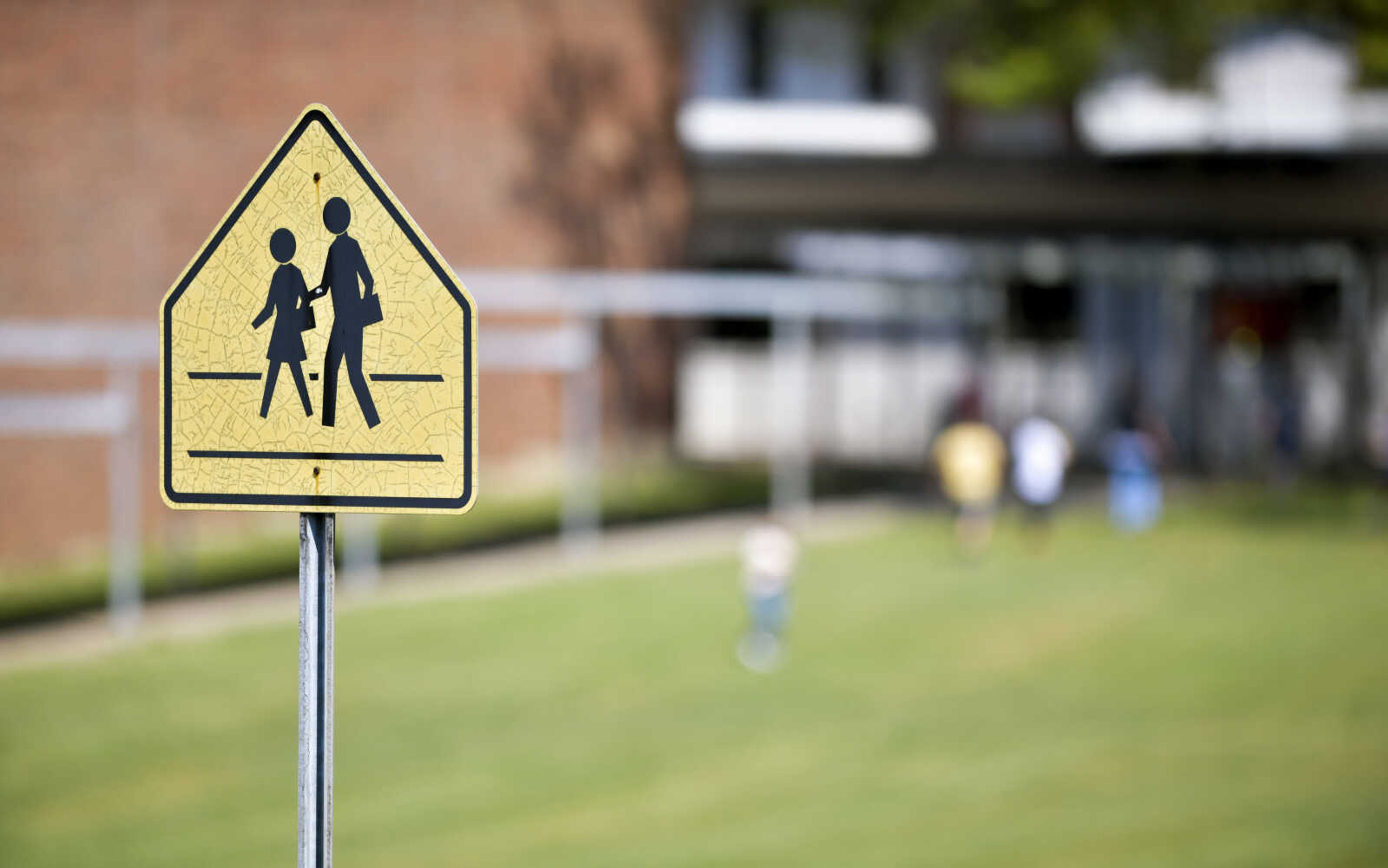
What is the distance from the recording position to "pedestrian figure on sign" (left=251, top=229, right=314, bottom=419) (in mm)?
2754

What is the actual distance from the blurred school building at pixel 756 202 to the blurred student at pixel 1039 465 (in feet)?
21.5

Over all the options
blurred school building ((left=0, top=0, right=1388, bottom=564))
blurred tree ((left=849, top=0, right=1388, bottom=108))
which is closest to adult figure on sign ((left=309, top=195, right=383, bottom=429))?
blurred tree ((left=849, top=0, right=1388, bottom=108))

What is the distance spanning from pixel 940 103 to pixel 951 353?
4.61 meters

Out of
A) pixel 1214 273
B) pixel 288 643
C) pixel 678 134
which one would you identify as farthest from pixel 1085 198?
pixel 288 643

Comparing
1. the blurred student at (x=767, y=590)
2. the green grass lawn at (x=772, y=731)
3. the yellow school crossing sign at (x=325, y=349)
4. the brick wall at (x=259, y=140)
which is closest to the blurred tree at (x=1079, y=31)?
the brick wall at (x=259, y=140)

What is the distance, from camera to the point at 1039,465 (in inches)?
754

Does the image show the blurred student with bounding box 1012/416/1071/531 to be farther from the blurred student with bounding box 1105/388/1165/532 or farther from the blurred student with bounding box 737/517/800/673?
the blurred student with bounding box 737/517/800/673

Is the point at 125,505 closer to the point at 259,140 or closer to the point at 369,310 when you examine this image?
the point at 259,140

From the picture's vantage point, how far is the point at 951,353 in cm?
3136

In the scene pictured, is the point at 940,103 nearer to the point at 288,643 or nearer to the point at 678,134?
the point at 678,134

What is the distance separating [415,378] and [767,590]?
11328mm

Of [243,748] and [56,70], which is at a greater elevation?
[56,70]

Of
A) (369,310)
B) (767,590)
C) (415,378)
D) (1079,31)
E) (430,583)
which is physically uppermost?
(1079,31)

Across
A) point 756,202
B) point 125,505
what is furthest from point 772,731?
point 756,202
